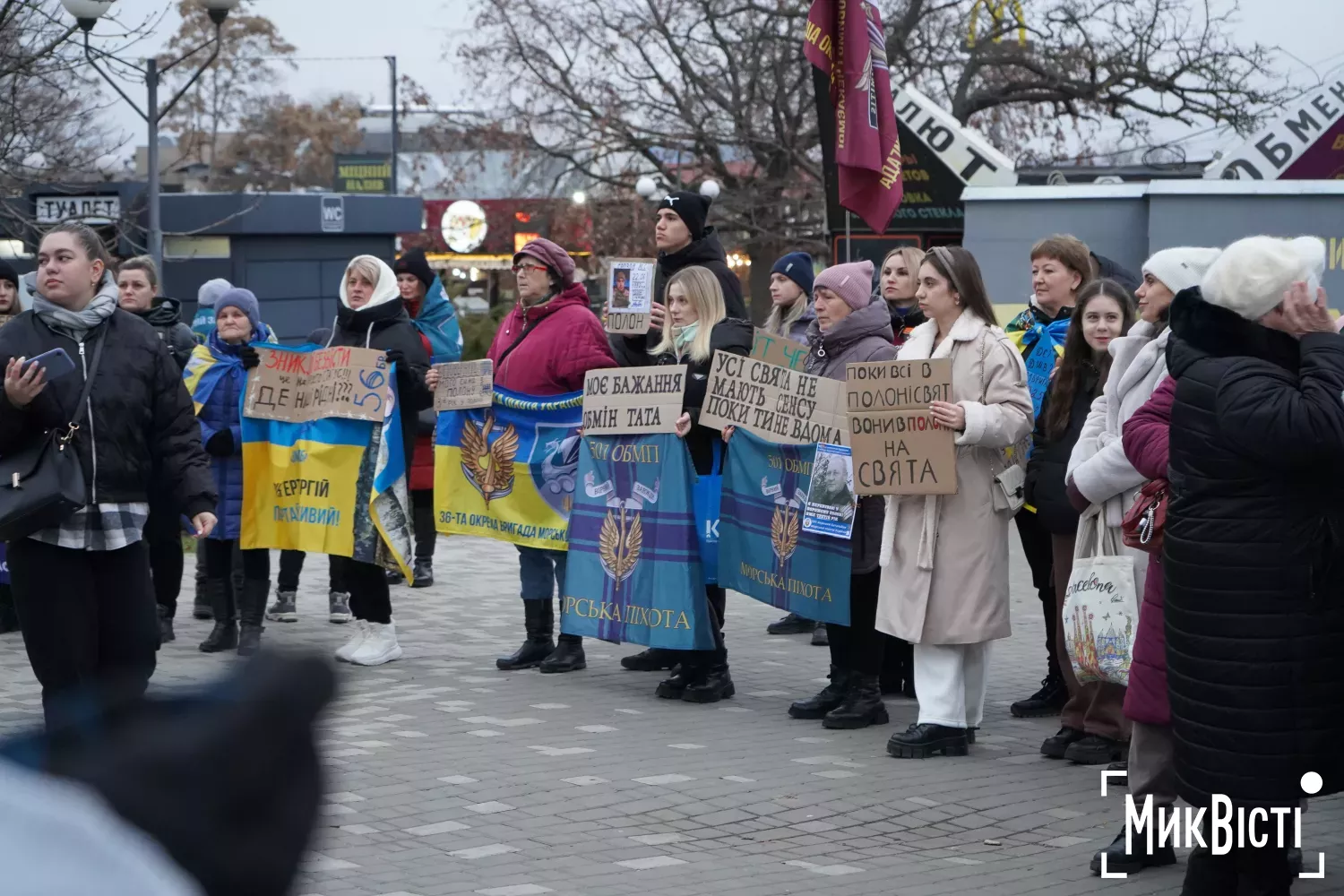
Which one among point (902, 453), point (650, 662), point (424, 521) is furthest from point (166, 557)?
point (902, 453)

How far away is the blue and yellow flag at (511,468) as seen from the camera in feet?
28.2

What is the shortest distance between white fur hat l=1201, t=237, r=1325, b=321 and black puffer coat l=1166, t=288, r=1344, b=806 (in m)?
0.15

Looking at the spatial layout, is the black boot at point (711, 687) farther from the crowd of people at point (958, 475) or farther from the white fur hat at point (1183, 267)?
the white fur hat at point (1183, 267)

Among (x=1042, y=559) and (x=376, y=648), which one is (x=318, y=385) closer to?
(x=376, y=648)

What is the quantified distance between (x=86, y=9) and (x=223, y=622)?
21.7 feet

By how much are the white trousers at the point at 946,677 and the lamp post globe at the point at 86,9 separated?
9892 millimetres

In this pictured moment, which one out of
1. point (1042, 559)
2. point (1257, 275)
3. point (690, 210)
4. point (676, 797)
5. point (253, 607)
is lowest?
point (676, 797)

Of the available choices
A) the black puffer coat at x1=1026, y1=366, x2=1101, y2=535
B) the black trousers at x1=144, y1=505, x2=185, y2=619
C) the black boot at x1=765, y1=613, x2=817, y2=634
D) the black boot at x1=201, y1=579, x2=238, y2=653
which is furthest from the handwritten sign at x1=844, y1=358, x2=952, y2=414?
the black trousers at x1=144, y1=505, x2=185, y2=619

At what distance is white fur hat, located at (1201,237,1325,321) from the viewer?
4402 millimetres

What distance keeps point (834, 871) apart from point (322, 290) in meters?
31.9

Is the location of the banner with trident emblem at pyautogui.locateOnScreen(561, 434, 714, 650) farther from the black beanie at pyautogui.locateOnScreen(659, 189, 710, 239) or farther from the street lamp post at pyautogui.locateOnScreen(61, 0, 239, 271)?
the street lamp post at pyautogui.locateOnScreen(61, 0, 239, 271)

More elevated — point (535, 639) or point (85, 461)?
point (85, 461)

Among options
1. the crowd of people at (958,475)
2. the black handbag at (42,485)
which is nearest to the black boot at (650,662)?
the crowd of people at (958,475)

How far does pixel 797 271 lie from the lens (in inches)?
365
